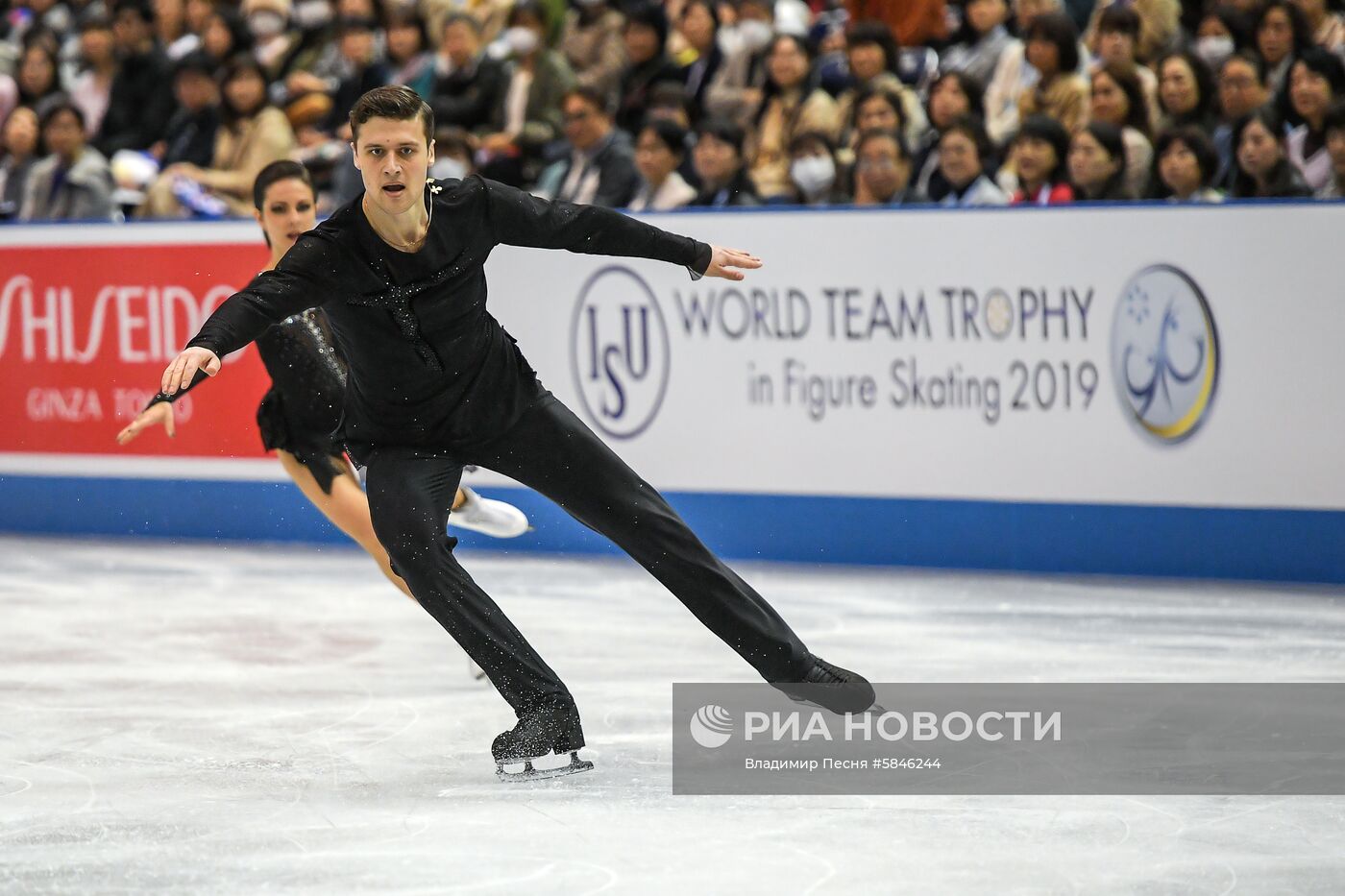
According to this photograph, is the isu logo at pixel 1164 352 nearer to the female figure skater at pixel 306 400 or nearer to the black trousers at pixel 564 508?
the female figure skater at pixel 306 400

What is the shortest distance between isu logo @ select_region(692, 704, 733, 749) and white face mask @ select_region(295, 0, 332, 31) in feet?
23.4

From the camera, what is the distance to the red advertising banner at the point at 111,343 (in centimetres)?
880

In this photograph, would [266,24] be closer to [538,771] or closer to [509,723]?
[509,723]

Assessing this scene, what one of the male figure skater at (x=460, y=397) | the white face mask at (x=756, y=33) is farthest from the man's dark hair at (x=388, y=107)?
the white face mask at (x=756, y=33)

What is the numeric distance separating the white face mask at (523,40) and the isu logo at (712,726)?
564cm

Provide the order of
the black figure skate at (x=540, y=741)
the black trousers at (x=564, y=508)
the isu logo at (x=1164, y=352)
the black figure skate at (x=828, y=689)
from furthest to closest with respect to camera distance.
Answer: the isu logo at (x=1164, y=352)
the black figure skate at (x=828, y=689)
the black figure skate at (x=540, y=741)
the black trousers at (x=564, y=508)

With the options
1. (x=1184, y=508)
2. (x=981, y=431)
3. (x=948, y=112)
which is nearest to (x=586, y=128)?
(x=948, y=112)

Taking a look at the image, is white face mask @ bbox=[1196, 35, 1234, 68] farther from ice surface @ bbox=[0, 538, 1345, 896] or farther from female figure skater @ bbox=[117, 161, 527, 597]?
female figure skater @ bbox=[117, 161, 527, 597]

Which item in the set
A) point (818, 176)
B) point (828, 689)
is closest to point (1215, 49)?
point (818, 176)

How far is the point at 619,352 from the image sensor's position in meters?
8.09

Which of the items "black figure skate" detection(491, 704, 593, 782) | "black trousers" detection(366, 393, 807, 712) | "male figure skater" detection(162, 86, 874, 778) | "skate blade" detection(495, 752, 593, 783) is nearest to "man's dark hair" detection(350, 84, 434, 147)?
"male figure skater" detection(162, 86, 874, 778)

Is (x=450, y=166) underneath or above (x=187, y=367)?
above

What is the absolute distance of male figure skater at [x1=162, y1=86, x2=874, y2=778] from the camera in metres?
4.25

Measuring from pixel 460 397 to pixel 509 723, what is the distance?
3.74 feet
